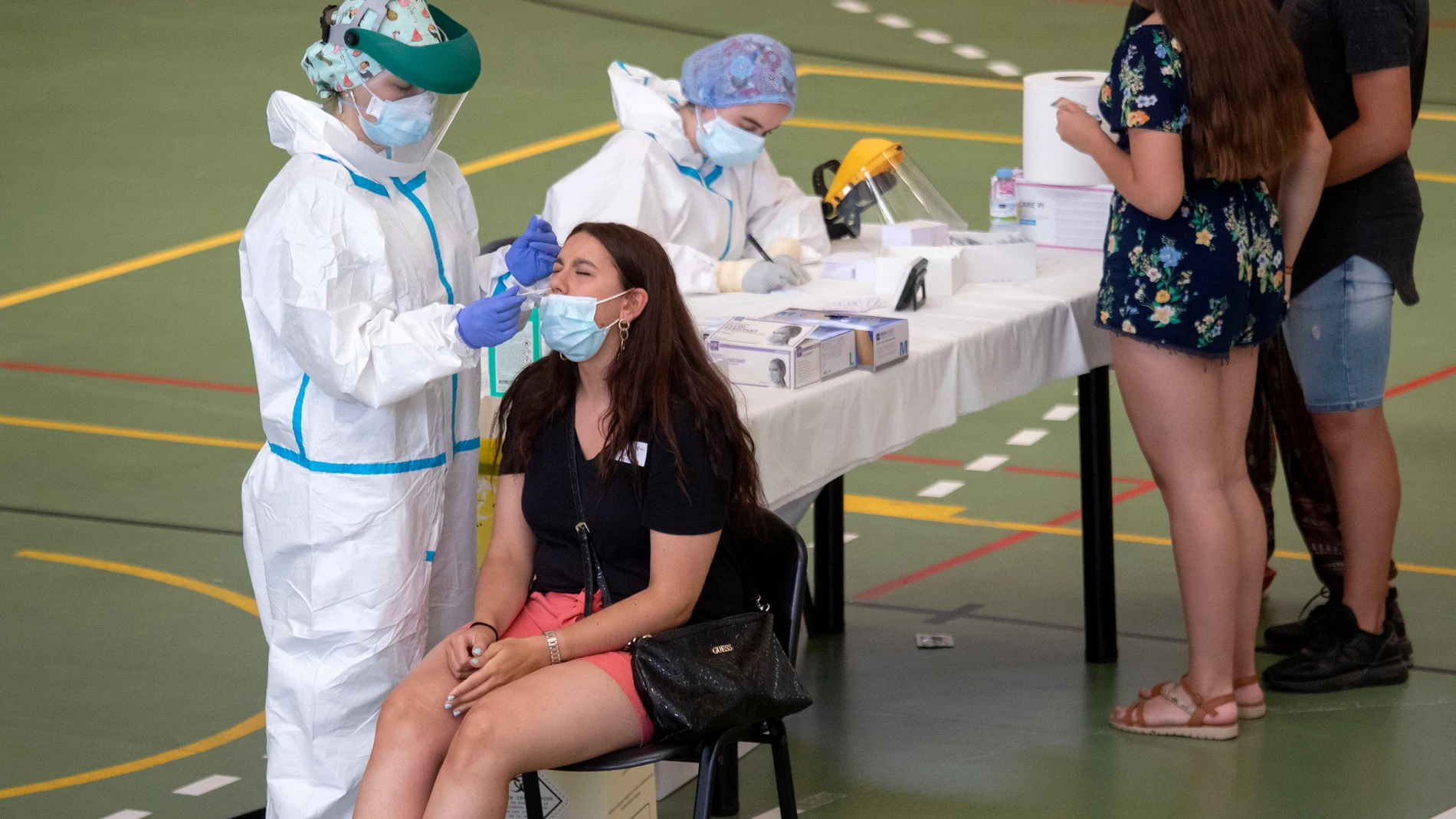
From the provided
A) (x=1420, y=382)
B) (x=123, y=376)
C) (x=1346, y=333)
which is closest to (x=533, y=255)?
(x=1346, y=333)

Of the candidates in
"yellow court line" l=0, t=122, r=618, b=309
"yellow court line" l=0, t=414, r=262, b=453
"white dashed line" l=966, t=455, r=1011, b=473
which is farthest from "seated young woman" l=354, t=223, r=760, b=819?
"yellow court line" l=0, t=122, r=618, b=309

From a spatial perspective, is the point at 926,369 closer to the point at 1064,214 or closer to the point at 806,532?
Result: the point at 1064,214

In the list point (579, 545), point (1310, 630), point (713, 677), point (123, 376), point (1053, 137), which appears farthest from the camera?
point (123, 376)

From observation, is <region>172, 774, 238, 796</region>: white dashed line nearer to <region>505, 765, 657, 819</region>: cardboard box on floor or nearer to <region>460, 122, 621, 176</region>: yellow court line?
<region>505, 765, 657, 819</region>: cardboard box on floor

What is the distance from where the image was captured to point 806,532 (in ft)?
18.0

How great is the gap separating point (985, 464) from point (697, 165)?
191 cm

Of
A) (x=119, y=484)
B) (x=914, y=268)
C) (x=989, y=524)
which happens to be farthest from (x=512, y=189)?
(x=914, y=268)

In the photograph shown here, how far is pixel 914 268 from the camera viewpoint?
4.23 metres

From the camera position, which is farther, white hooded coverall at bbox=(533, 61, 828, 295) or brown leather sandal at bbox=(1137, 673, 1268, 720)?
white hooded coverall at bbox=(533, 61, 828, 295)

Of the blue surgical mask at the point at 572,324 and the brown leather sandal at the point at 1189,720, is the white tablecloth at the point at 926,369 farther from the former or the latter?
the brown leather sandal at the point at 1189,720

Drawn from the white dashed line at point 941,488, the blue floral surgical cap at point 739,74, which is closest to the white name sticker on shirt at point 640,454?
the blue floral surgical cap at point 739,74

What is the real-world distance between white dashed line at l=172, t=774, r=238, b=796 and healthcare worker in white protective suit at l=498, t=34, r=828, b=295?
149 centimetres

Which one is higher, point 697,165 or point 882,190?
point 697,165

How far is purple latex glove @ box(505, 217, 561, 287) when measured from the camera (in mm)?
3223
